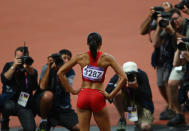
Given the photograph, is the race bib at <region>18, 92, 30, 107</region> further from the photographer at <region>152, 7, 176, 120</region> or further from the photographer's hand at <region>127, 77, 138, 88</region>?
the photographer at <region>152, 7, 176, 120</region>

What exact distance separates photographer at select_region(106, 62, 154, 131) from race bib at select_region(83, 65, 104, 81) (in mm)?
1206

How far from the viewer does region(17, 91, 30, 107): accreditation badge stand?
500cm

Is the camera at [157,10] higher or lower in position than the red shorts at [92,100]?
higher

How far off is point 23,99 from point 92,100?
1.53 meters

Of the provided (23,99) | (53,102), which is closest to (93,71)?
(53,102)

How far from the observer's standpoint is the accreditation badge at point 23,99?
16.4 feet

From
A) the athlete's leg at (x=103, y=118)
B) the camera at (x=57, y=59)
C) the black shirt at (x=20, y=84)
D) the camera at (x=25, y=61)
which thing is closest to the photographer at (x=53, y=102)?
the camera at (x=57, y=59)

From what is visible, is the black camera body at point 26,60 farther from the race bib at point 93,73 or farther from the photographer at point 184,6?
the photographer at point 184,6

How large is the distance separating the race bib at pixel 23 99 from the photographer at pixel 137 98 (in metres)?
0.98

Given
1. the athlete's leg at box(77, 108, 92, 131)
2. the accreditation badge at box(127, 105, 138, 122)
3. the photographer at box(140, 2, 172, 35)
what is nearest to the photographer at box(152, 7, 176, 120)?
the photographer at box(140, 2, 172, 35)

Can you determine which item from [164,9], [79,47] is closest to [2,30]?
[79,47]

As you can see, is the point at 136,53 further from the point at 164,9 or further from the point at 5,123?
the point at 5,123

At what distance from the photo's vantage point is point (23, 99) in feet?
16.5

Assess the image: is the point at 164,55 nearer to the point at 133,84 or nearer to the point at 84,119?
the point at 133,84
